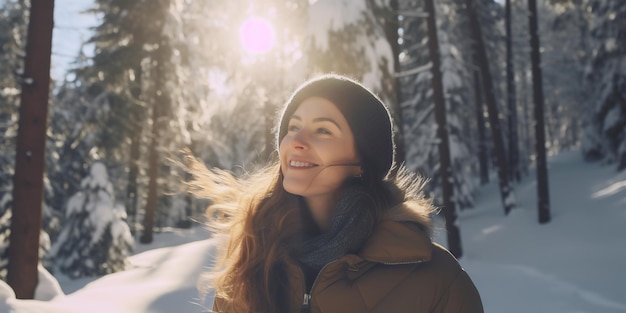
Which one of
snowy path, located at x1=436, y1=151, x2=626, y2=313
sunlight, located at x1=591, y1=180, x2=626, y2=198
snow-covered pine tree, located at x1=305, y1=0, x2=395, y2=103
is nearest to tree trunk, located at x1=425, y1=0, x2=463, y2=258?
snowy path, located at x1=436, y1=151, x2=626, y2=313

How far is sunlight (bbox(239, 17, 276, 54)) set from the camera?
1864cm

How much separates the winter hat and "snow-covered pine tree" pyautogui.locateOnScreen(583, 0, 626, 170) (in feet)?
74.6

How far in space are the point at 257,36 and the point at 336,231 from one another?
18.0m

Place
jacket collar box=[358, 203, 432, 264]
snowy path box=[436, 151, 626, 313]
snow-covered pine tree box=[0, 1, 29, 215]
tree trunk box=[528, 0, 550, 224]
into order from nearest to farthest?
jacket collar box=[358, 203, 432, 264] → snowy path box=[436, 151, 626, 313] → snow-covered pine tree box=[0, 1, 29, 215] → tree trunk box=[528, 0, 550, 224]

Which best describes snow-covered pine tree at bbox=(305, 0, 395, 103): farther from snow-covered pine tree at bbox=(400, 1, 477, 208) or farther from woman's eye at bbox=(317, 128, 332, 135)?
snow-covered pine tree at bbox=(400, 1, 477, 208)

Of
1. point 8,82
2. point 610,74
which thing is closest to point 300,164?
point 8,82

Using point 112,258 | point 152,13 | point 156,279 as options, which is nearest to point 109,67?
point 152,13

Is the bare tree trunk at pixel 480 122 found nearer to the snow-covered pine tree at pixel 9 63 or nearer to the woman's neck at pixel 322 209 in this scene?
the snow-covered pine tree at pixel 9 63

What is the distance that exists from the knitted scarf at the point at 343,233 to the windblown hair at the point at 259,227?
0.07 m

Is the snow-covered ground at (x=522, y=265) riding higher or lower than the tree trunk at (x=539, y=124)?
lower

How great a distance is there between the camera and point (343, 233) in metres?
2.29

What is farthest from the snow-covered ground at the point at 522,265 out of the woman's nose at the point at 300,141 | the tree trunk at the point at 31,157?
the woman's nose at the point at 300,141

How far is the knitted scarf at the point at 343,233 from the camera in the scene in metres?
2.27

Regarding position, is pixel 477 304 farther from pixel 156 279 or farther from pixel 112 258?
pixel 112 258
